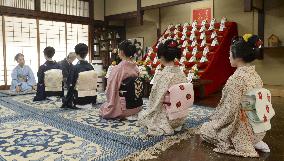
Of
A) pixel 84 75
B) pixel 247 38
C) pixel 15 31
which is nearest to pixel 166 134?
A: pixel 247 38

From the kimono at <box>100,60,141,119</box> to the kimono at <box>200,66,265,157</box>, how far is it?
163 cm

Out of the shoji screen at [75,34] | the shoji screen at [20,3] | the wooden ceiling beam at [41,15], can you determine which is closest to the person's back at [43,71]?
the wooden ceiling beam at [41,15]

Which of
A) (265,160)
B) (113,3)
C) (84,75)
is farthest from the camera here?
(113,3)

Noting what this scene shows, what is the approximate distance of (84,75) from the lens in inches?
185

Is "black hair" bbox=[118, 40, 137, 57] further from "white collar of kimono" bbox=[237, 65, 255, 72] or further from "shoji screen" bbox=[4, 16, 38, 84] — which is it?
"shoji screen" bbox=[4, 16, 38, 84]

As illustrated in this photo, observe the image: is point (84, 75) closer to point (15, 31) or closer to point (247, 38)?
point (247, 38)

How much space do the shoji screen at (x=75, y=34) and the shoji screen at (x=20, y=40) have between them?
1.36 metres

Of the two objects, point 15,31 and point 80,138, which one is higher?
point 15,31

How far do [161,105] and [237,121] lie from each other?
96 cm

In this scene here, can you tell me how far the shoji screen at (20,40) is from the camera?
8.65 meters

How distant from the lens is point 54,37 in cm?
979

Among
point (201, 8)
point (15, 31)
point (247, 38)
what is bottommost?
point (247, 38)

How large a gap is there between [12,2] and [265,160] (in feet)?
28.4

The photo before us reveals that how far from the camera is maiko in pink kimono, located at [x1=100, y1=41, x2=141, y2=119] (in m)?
3.98
